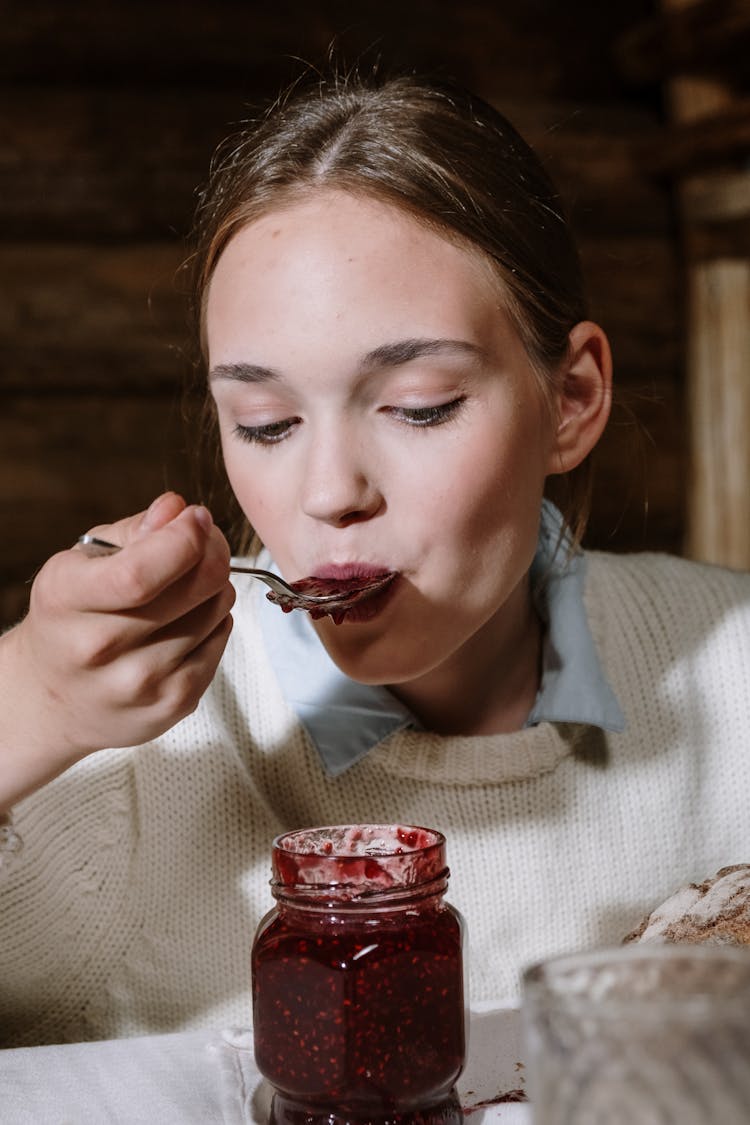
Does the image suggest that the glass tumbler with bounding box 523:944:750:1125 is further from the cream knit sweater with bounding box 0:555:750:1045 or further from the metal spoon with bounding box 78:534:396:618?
the cream knit sweater with bounding box 0:555:750:1045

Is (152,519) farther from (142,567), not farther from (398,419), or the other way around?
(398,419)

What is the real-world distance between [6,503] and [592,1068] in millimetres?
2166

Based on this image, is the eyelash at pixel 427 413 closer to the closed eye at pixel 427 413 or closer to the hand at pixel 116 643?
the closed eye at pixel 427 413

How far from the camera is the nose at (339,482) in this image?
87cm

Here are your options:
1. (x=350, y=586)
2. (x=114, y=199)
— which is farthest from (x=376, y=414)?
(x=114, y=199)

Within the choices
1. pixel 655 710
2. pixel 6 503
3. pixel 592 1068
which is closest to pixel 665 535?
pixel 6 503

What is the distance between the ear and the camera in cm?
110

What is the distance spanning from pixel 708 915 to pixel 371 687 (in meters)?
0.39

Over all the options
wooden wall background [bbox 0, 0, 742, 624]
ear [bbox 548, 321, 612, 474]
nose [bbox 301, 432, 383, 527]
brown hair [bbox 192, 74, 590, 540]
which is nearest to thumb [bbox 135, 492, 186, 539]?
nose [bbox 301, 432, 383, 527]

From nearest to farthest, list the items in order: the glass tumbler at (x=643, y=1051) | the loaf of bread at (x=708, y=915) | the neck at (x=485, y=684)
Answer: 1. the glass tumbler at (x=643, y=1051)
2. the loaf of bread at (x=708, y=915)
3. the neck at (x=485, y=684)

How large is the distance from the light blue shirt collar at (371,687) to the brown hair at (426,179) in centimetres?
27

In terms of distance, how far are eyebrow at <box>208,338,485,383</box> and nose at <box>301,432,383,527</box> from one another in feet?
0.18

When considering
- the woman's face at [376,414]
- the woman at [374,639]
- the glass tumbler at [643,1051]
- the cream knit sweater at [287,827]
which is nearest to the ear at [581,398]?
the woman at [374,639]

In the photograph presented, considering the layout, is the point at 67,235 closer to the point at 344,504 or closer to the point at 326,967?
the point at 344,504
